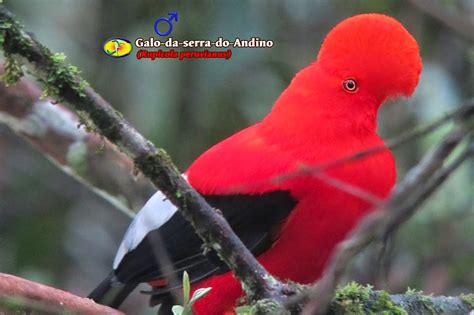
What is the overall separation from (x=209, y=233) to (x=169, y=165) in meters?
0.20

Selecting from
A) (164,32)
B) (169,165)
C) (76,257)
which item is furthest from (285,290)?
Result: (76,257)

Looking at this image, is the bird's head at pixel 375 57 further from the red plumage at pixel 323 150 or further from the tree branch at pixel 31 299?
the tree branch at pixel 31 299

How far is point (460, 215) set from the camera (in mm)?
4223

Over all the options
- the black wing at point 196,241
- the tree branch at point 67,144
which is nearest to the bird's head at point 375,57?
the black wing at point 196,241

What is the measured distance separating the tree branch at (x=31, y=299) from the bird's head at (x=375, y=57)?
3.85 feet

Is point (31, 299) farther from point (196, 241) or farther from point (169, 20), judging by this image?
point (169, 20)

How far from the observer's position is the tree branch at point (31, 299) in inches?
83.2

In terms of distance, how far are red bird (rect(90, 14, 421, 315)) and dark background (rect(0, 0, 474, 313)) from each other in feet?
3.38

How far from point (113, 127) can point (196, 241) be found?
3.24 ft

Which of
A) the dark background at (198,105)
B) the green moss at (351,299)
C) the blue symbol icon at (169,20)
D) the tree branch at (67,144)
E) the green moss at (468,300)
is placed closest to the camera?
the green moss at (351,299)

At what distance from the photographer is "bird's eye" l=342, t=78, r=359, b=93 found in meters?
2.78

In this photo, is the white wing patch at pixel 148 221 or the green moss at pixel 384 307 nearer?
the green moss at pixel 384 307

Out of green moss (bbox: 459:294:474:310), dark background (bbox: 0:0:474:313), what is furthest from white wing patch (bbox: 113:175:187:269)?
green moss (bbox: 459:294:474:310)

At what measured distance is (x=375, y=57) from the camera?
2652 mm
